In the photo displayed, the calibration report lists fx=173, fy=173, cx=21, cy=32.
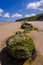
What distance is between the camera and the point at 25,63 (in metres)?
10.5

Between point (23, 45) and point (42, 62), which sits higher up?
point (23, 45)

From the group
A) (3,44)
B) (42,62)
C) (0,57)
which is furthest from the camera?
(3,44)

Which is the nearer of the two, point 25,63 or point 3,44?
point 25,63

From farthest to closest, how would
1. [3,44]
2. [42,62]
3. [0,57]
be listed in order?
[3,44], [0,57], [42,62]

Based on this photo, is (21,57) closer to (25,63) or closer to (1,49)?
(25,63)

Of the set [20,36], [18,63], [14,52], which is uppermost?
[20,36]

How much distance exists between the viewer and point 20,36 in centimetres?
1178

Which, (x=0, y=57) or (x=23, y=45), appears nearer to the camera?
(x=23, y=45)

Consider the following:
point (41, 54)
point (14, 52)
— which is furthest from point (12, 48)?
point (41, 54)

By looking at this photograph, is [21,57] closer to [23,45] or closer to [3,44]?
[23,45]

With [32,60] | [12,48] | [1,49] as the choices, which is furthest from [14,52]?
[1,49]

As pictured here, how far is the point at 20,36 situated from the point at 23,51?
4.99 ft

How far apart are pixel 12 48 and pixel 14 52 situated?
0.34 metres

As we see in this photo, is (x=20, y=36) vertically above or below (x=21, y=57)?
above
